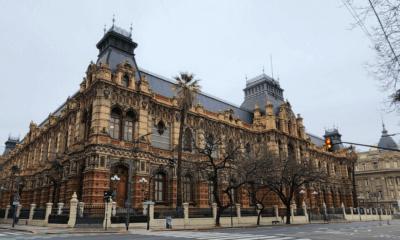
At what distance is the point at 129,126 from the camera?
1341 inches

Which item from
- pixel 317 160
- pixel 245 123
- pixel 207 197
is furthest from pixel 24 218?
pixel 317 160

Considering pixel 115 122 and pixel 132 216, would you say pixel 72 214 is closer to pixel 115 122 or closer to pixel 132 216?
pixel 132 216

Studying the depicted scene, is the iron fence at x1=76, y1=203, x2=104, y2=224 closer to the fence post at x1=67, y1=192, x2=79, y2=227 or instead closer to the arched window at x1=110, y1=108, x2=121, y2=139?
the fence post at x1=67, y1=192, x2=79, y2=227

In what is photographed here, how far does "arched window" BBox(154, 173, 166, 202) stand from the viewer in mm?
34603

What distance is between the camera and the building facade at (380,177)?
8244 centimetres

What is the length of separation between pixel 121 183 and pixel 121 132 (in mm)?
5553

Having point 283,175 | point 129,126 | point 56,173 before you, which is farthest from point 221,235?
point 56,173

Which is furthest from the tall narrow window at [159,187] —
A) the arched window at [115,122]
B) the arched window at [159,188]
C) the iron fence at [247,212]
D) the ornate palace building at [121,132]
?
the iron fence at [247,212]

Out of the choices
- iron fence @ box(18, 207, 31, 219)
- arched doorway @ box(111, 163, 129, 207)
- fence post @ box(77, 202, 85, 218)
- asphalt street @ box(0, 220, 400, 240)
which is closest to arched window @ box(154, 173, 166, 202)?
arched doorway @ box(111, 163, 129, 207)

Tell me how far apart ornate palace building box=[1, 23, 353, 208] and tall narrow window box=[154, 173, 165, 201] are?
0.39ft

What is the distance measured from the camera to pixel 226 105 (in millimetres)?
52531

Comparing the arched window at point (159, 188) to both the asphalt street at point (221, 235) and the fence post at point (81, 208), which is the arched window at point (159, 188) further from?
the asphalt street at point (221, 235)

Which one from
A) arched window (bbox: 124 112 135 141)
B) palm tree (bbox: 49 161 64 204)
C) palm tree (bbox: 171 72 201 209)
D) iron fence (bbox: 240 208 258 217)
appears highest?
palm tree (bbox: 171 72 201 209)

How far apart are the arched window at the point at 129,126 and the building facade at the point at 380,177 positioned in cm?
7085
